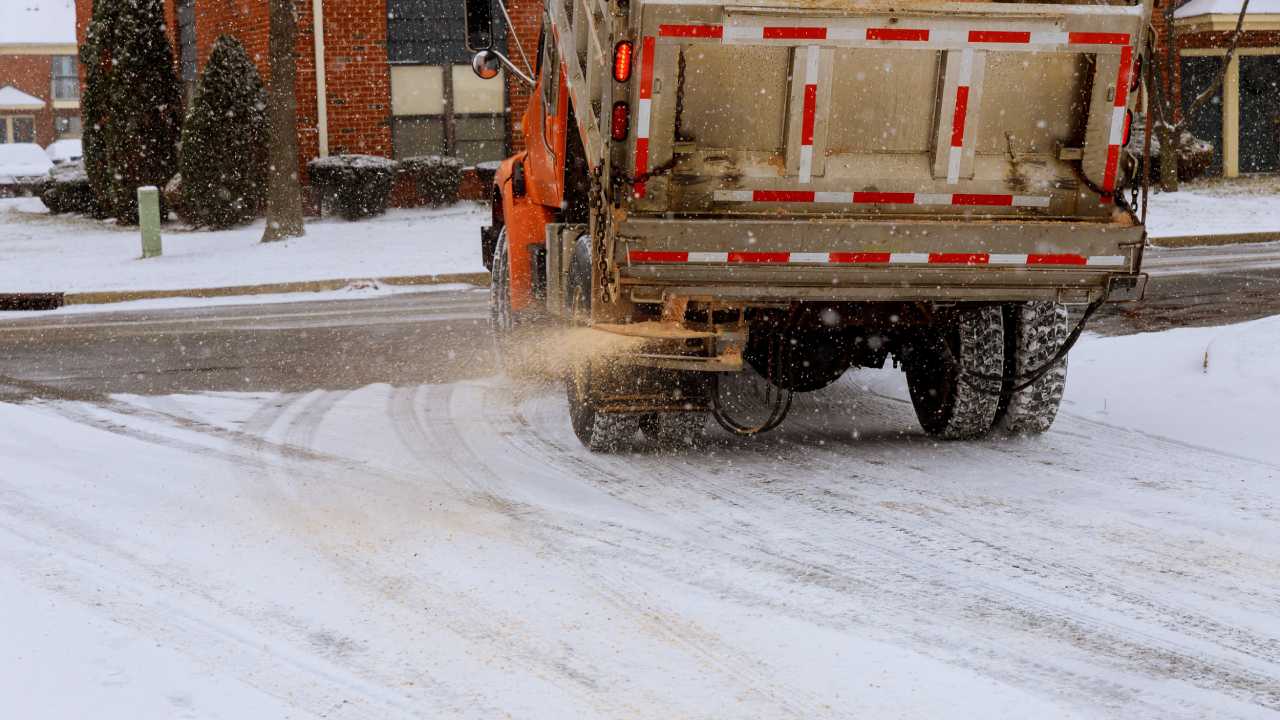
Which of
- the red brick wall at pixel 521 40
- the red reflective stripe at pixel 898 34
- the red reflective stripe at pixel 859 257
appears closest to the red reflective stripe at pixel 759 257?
the red reflective stripe at pixel 859 257

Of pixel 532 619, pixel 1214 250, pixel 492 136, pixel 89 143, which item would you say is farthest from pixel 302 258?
pixel 532 619

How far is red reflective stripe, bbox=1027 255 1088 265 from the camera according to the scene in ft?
22.3

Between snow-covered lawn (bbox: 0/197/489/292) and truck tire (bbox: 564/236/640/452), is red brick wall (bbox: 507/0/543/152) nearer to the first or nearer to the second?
snow-covered lawn (bbox: 0/197/489/292)

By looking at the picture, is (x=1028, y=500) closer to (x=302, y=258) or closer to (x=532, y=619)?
(x=532, y=619)

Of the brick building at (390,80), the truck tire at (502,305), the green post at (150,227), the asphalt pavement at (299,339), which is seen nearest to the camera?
the truck tire at (502,305)

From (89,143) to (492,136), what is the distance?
7458mm

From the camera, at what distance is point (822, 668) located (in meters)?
4.42

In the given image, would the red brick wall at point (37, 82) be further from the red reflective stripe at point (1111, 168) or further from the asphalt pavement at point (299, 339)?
the red reflective stripe at point (1111, 168)

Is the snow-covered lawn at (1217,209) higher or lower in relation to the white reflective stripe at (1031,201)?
lower

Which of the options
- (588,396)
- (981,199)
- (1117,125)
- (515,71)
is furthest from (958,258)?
(515,71)

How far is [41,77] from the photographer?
63406 mm

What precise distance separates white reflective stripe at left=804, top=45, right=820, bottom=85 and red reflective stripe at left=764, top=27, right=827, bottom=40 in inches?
2.0

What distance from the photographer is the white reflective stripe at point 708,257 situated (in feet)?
21.6

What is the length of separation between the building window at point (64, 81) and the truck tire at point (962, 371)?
203ft
